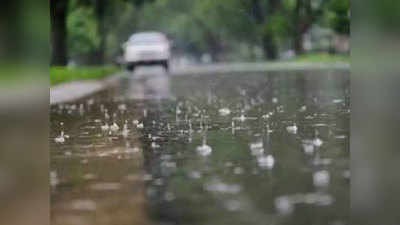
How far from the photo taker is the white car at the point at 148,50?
134 ft

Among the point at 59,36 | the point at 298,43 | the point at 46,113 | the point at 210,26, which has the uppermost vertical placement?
the point at 210,26

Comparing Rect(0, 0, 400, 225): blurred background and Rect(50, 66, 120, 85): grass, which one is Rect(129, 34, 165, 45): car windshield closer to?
Rect(50, 66, 120, 85): grass

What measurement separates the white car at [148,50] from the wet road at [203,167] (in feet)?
90.4

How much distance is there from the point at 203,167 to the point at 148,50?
3418 cm

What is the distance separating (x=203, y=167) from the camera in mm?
6973

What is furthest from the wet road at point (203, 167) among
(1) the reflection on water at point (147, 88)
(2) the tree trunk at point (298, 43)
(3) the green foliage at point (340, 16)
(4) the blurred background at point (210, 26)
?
(2) the tree trunk at point (298, 43)

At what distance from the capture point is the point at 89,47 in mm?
63406

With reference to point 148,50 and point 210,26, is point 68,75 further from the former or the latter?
point 210,26

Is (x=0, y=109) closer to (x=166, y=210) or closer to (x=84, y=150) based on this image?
(x=84, y=150)

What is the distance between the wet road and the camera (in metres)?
5.14

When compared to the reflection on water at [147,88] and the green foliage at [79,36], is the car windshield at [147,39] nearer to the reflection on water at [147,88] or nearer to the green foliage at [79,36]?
the reflection on water at [147,88]

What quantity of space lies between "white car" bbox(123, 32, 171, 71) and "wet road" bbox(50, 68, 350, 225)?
2754 cm

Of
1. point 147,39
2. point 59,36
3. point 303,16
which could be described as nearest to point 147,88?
point 59,36

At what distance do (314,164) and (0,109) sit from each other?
25.5 feet
